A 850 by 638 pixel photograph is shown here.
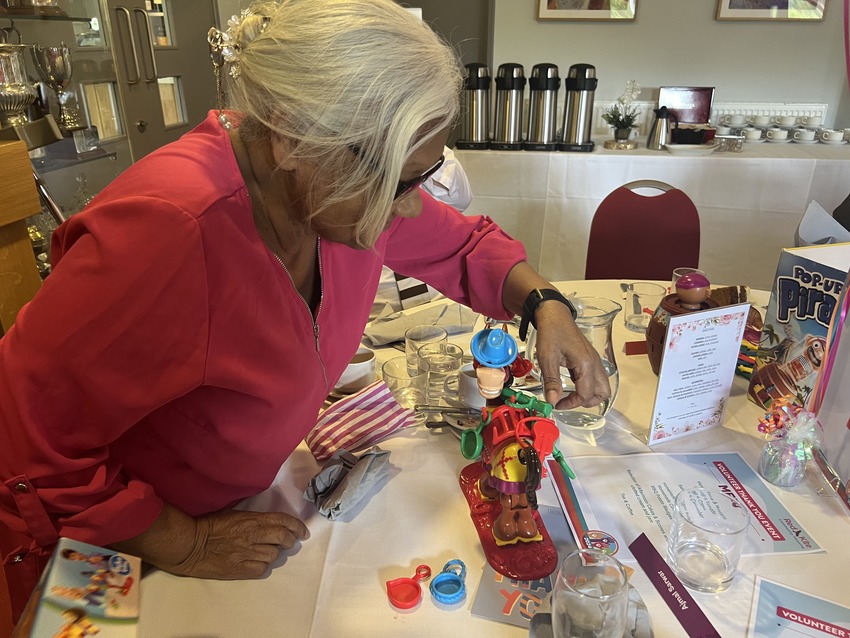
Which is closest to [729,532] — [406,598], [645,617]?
[645,617]

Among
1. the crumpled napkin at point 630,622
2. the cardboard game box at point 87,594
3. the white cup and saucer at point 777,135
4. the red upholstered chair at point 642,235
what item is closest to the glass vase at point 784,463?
the crumpled napkin at point 630,622

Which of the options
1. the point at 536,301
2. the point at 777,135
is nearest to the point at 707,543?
the point at 536,301

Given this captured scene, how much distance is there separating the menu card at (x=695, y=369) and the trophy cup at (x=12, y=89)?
7.47 feet

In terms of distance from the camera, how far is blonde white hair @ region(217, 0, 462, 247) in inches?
25.9

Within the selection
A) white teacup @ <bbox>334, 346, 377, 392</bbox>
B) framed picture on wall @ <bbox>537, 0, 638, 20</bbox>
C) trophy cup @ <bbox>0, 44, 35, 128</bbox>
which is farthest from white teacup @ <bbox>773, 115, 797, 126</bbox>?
trophy cup @ <bbox>0, 44, 35, 128</bbox>

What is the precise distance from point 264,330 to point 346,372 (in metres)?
0.34

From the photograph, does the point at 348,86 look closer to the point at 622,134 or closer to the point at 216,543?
the point at 216,543

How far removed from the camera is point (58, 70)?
2725 mm

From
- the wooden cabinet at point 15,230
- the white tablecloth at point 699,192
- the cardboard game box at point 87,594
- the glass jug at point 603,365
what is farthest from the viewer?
the white tablecloth at point 699,192

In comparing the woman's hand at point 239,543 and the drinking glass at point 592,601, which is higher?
the drinking glass at point 592,601

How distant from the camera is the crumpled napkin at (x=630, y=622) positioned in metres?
0.66

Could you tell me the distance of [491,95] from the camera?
327 centimetres

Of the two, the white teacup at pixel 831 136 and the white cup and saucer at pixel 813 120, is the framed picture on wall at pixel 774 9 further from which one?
the white teacup at pixel 831 136

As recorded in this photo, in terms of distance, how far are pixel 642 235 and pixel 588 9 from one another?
193cm
